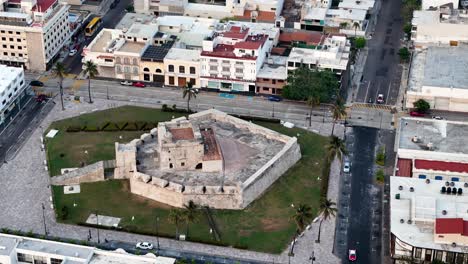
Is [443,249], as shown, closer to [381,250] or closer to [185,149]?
[381,250]

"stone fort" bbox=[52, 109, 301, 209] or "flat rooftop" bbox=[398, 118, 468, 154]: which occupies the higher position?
"flat rooftop" bbox=[398, 118, 468, 154]

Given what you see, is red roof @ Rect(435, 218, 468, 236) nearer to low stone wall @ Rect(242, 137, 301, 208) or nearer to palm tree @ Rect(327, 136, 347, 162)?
palm tree @ Rect(327, 136, 347, 162)

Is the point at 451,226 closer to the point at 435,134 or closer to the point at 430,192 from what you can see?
the point at 430,192

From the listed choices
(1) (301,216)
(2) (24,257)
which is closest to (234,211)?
(1) (301,216)

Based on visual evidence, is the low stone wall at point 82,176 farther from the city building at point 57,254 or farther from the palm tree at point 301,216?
the palm tree at point 301,216

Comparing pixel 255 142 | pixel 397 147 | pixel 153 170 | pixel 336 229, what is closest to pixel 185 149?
pixel 153 170

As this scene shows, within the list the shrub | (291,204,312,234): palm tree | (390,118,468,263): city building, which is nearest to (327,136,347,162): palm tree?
the shrub
